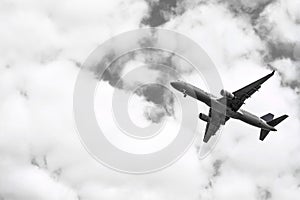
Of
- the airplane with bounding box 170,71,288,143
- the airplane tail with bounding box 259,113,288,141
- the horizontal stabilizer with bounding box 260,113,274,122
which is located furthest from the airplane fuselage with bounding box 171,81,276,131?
the horizontal stabilizer with bounding box 260,113,274,122

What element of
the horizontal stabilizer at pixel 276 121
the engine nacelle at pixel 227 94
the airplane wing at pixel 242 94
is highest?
the engine nacelle at pixel 227 94

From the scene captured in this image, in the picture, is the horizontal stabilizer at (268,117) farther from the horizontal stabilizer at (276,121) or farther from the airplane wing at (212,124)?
the airplane wing at (212,124)

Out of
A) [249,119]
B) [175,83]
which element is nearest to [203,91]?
[175,83]

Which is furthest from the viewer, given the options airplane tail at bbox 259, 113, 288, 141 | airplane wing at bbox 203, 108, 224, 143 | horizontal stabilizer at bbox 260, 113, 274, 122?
horizontal stabilizer at bbox 260, 113, 274, 122

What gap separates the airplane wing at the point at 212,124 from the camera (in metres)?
152

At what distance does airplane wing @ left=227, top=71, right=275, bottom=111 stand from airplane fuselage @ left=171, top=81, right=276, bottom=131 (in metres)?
2.06

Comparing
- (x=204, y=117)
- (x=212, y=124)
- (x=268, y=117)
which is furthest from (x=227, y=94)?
(x=268, y=117)

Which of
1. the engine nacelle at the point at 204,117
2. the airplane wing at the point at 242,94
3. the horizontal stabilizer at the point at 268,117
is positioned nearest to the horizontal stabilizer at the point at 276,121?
the horizontal stabilizer at the point at 268,117

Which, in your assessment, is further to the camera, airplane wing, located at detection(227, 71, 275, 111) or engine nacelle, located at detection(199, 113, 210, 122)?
engine nacelle, located at detection(199, 113, 210, 122)

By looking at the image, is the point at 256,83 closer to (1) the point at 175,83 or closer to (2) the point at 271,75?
(2) the point at 271,75

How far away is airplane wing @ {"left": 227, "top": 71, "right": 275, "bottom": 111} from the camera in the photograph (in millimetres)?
136350

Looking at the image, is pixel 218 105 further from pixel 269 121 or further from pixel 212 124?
pixel 269 121

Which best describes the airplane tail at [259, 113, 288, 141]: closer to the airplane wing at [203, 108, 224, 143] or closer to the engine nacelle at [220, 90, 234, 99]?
the airplane wing at [203, 108, 224, 143]

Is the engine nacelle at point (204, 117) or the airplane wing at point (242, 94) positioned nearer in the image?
the airplane wing at point (242, 94)
